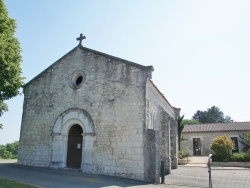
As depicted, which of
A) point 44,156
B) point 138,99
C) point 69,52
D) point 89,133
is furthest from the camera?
point 69,52

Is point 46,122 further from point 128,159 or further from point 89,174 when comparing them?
point 128,159

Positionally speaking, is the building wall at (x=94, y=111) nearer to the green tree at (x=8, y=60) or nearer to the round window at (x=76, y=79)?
the round window at (x=76, y=79)

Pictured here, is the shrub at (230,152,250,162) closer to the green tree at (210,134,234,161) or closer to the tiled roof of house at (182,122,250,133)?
the green tree at (210,134,234,161)

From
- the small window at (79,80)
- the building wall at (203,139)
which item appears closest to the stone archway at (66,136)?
the small window at (79,80)

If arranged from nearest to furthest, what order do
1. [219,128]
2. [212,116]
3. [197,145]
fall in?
[219,128] → [197,145] → [212,116]

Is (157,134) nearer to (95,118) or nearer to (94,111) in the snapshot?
(95,118)

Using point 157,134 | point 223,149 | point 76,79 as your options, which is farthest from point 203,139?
point 76,79

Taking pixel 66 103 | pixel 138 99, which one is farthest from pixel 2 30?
pixel 138 99

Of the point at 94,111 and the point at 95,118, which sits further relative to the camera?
the point at 94,111

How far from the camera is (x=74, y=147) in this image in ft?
44.8

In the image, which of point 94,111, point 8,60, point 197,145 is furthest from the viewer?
point 197,145

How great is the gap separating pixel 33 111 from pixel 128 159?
764 cm

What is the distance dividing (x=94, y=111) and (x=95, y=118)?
0.41 m

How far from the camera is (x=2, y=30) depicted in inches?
496
